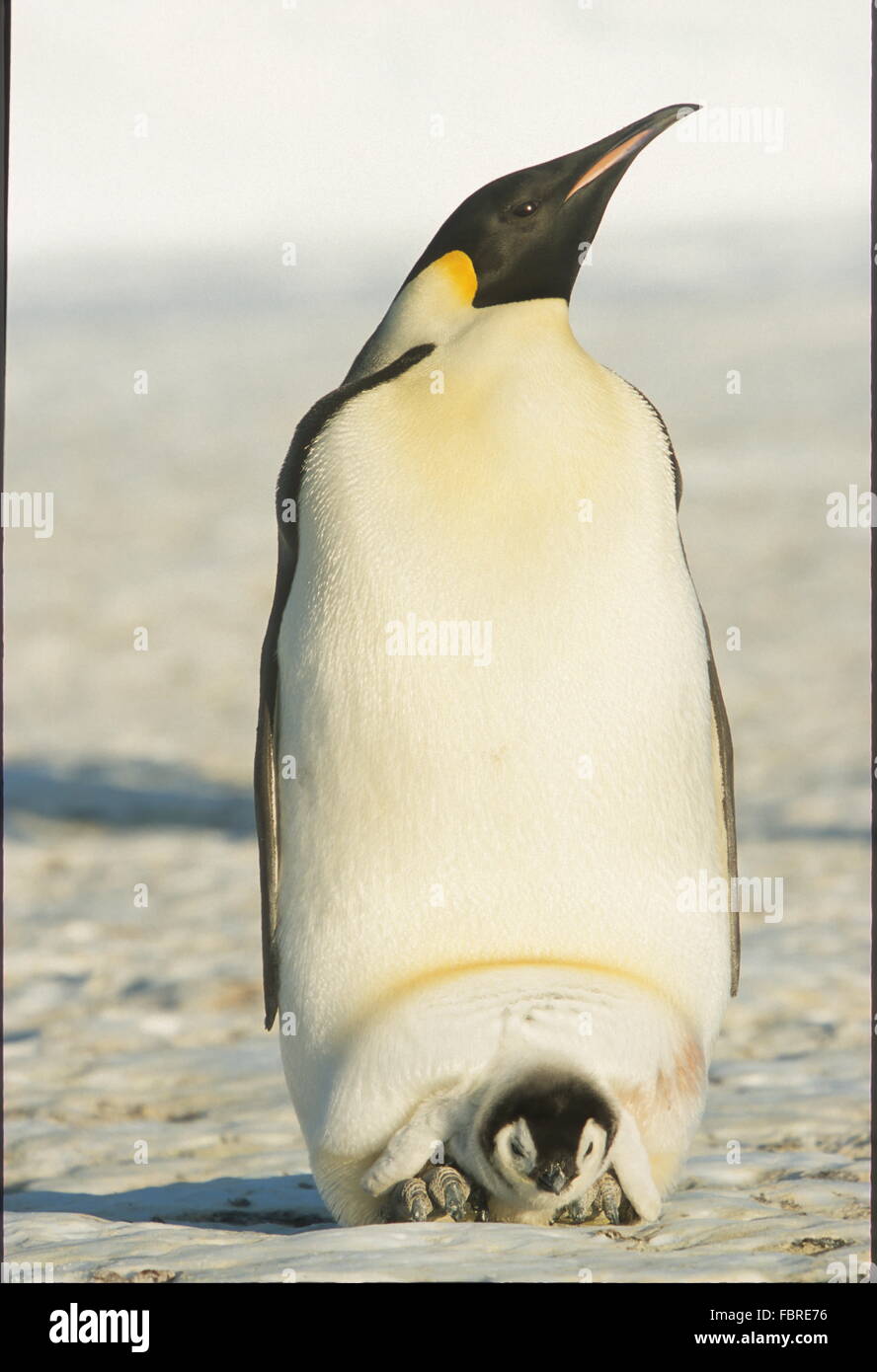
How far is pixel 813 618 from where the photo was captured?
41.4ft

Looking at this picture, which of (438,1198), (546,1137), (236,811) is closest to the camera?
(546,1137)

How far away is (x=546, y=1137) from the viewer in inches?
85.4

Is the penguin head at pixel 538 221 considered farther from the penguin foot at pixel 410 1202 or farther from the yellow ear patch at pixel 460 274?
the penguin foot at pixel 410 1202

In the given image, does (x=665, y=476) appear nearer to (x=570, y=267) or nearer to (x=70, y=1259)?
(x=570, y=267)

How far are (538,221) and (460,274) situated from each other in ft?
0.46

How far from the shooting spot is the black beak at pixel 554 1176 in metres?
2.17

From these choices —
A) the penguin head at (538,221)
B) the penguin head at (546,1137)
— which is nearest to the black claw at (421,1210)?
the penguin head at (546,1137)

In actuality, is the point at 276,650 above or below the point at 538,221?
below

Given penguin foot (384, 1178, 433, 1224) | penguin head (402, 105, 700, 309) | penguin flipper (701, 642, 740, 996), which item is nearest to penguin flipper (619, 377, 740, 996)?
penguin flipper (701, 642, 740, 996)

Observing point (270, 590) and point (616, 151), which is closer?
point (616, 151)

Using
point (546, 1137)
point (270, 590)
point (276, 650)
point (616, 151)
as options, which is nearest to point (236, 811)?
point (270, 590)

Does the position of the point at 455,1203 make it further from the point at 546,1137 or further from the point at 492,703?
the point at 492,703

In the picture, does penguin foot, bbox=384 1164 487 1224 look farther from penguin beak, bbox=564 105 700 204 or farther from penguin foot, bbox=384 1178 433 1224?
penguin beak, bbox=564 105 700 204
